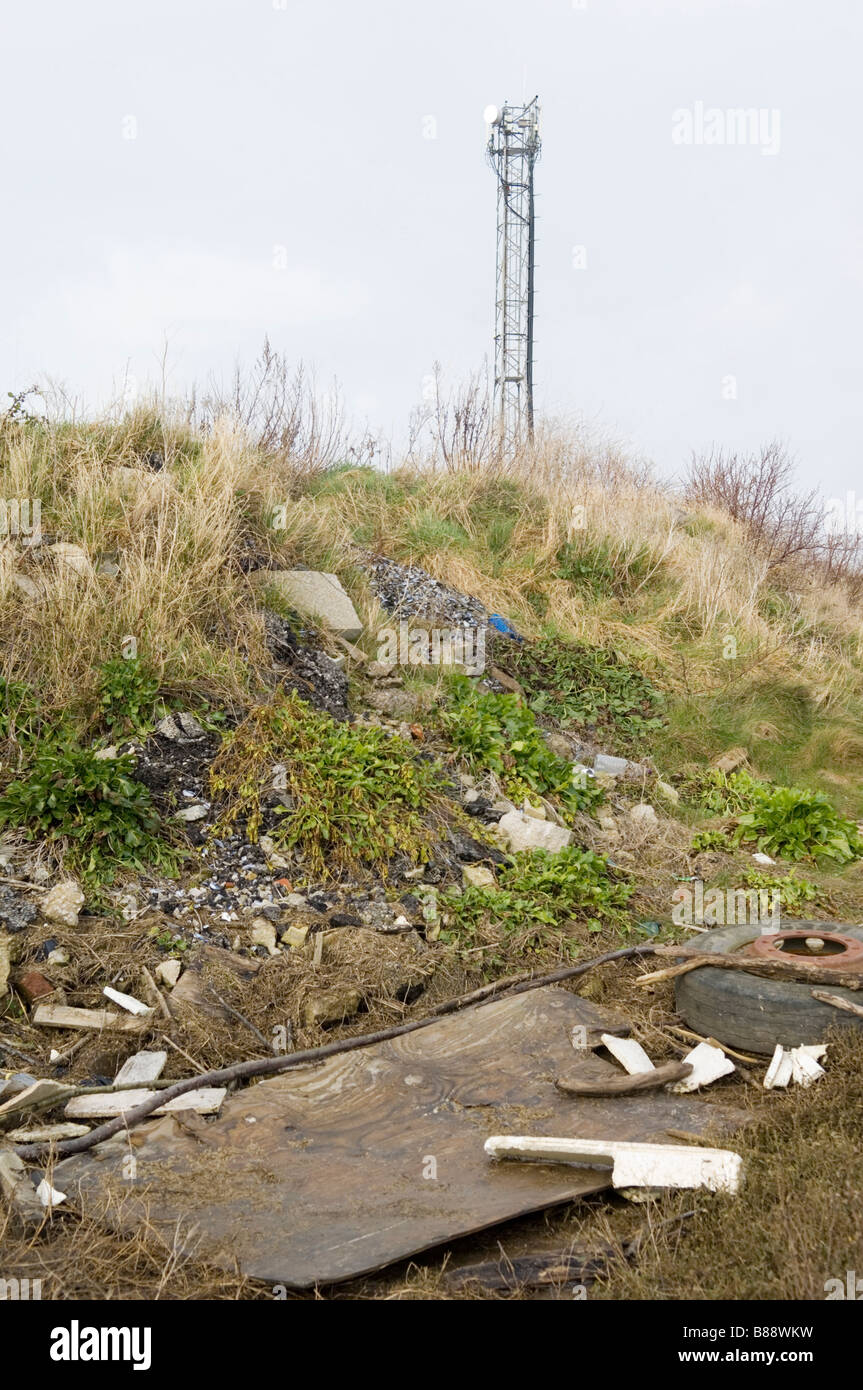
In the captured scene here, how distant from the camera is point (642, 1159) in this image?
3316 mm

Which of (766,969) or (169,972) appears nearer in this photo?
(766,969)

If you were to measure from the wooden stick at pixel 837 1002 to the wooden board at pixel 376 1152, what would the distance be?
72cm

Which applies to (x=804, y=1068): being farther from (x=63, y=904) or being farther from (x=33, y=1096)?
(x=63, y=904)

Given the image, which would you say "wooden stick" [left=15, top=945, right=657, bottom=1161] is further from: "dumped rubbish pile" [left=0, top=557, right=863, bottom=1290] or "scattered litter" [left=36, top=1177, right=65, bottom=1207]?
"scattered litter" [left=36, top=1177, right=65, bottom=1207]

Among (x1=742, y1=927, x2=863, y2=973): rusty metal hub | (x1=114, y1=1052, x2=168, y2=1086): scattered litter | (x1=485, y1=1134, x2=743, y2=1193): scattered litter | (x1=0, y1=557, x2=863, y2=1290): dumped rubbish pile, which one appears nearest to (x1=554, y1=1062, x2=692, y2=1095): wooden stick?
(x1=0, y1=557, x2=863, y2=1290): dumped rubbish pile

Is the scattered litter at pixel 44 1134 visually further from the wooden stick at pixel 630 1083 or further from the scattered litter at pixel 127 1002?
the wooden stick at pixel 630 1083

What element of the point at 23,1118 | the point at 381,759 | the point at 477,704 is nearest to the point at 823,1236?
the point at 23,1118

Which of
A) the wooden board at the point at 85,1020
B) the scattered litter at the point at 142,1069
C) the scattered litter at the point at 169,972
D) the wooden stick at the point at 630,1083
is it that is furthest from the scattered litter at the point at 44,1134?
the wooden stick at the point at 630,1083

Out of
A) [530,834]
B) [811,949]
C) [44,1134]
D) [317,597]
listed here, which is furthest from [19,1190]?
[317,597]

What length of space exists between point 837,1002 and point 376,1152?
77.6 inches

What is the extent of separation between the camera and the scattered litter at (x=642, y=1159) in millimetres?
3205
